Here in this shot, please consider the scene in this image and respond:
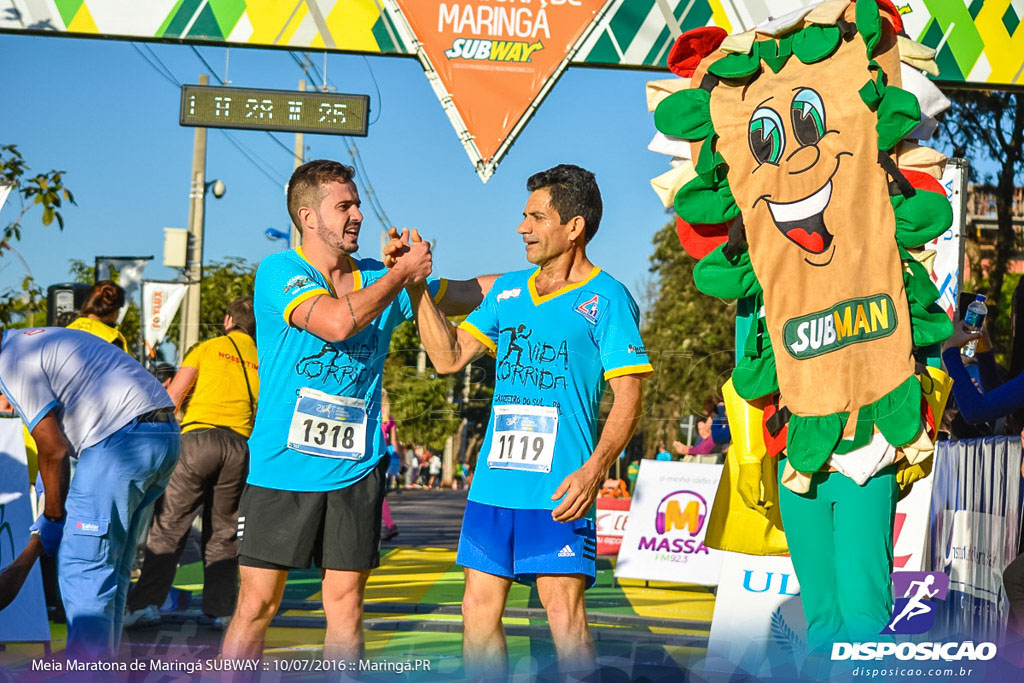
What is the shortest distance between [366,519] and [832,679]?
1.47 metres

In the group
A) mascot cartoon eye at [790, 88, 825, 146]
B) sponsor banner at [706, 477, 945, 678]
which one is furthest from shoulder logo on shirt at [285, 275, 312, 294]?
sponsor banner at [706, 477, 945, 678]

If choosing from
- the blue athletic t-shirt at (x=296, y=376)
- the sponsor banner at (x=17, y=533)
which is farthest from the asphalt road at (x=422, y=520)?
the blue athletic t-shirt at (x=296, y=376)

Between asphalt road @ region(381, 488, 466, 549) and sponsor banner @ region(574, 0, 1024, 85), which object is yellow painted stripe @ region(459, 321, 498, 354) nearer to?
sponsor banner @ region(574, 0, 1024, 85)

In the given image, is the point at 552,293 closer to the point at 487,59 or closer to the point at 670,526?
the point at 487,59

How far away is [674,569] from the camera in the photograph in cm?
896

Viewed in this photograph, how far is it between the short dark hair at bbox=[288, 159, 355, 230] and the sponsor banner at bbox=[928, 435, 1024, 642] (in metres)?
2.59

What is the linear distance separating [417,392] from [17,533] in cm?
220

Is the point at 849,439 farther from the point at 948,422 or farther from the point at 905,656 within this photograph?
the point at 948,422

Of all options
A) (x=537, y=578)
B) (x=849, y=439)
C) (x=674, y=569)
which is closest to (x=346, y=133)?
(x=537, y=578)

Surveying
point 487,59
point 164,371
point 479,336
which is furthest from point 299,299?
point 487,59

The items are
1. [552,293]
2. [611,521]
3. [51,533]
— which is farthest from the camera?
[611,521]

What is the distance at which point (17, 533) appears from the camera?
5148 millimetres

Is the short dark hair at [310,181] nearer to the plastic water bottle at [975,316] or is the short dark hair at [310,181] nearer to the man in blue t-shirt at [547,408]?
the man in blue t-shirt at [547,408]

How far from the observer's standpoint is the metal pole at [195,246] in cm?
411
